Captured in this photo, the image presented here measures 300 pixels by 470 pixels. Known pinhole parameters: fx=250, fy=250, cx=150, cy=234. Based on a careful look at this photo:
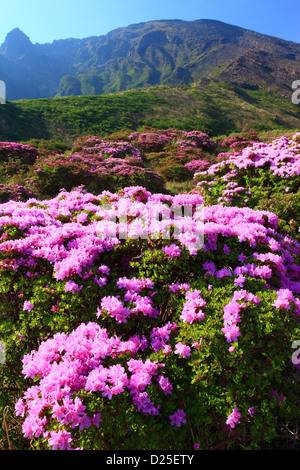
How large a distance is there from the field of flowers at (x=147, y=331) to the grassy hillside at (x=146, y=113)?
74.9 ft

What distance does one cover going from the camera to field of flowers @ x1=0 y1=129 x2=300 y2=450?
1794 millimetres

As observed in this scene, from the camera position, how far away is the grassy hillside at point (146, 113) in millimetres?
25266

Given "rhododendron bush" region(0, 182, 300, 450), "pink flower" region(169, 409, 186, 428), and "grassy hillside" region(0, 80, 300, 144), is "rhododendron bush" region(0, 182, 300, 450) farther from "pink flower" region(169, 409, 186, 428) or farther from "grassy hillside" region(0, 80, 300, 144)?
"grassy hillside" region(0, 80, 300, 144)

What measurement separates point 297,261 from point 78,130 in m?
26.0

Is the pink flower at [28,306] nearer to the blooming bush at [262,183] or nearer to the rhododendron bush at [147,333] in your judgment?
the rhododendron bush at [147,333]

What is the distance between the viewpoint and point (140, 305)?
242cm

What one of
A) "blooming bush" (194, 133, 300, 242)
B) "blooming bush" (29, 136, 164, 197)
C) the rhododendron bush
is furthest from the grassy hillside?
the rhododendron bush

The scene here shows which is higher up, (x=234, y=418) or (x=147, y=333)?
(x=234, y=418)

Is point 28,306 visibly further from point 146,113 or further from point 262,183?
point 146,113

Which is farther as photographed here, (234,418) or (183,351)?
(183,351)

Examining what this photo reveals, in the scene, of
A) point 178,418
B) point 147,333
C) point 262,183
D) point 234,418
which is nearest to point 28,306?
point 147,333

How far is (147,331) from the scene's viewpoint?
9.02 feet

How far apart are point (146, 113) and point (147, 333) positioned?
35.9 m

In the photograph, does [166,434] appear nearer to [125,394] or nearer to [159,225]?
[125,394]
